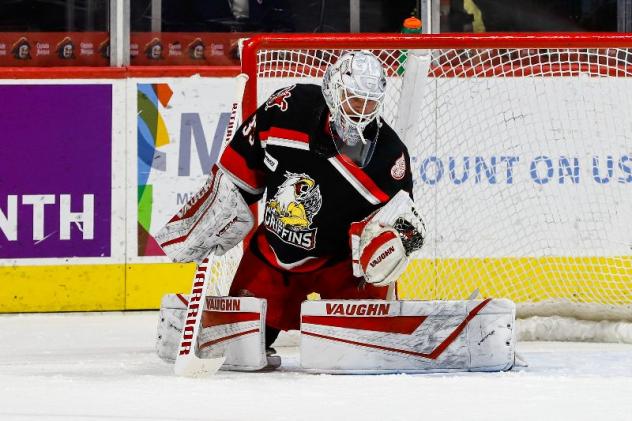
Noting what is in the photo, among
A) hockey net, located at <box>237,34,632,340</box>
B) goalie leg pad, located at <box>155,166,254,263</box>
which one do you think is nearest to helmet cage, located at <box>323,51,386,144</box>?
goalie leg pad, located at <box>155,166,254,263</box>

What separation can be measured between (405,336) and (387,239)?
12.3 inches

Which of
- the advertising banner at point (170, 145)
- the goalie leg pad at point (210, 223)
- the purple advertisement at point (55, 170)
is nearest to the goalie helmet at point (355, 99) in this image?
the goalie leg pad at point (210, 223)

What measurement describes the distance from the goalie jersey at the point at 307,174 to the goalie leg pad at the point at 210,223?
1.9 inches

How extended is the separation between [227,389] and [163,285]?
8.69ft

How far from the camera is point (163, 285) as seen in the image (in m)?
6.24

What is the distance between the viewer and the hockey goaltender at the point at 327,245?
157 inches

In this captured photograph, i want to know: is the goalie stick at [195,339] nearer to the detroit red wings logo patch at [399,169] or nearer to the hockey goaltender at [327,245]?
the hockey goaltender at [327,245]

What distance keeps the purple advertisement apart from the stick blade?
Answer: 90.4 inches

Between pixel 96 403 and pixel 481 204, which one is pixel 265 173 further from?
pixel 481 204

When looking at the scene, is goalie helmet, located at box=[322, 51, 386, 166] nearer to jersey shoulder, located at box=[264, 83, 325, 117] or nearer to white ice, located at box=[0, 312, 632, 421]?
jersey shoulder, located at box=[264, 83, 325, 117]

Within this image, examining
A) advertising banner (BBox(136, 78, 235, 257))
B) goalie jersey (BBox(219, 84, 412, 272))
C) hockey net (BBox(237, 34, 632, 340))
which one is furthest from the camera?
advertising banner (BBox(136, 78, 235, 257))

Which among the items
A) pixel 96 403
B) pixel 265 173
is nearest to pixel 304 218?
pixel 265 173

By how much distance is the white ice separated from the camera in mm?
3211

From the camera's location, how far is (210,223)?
167 inches
